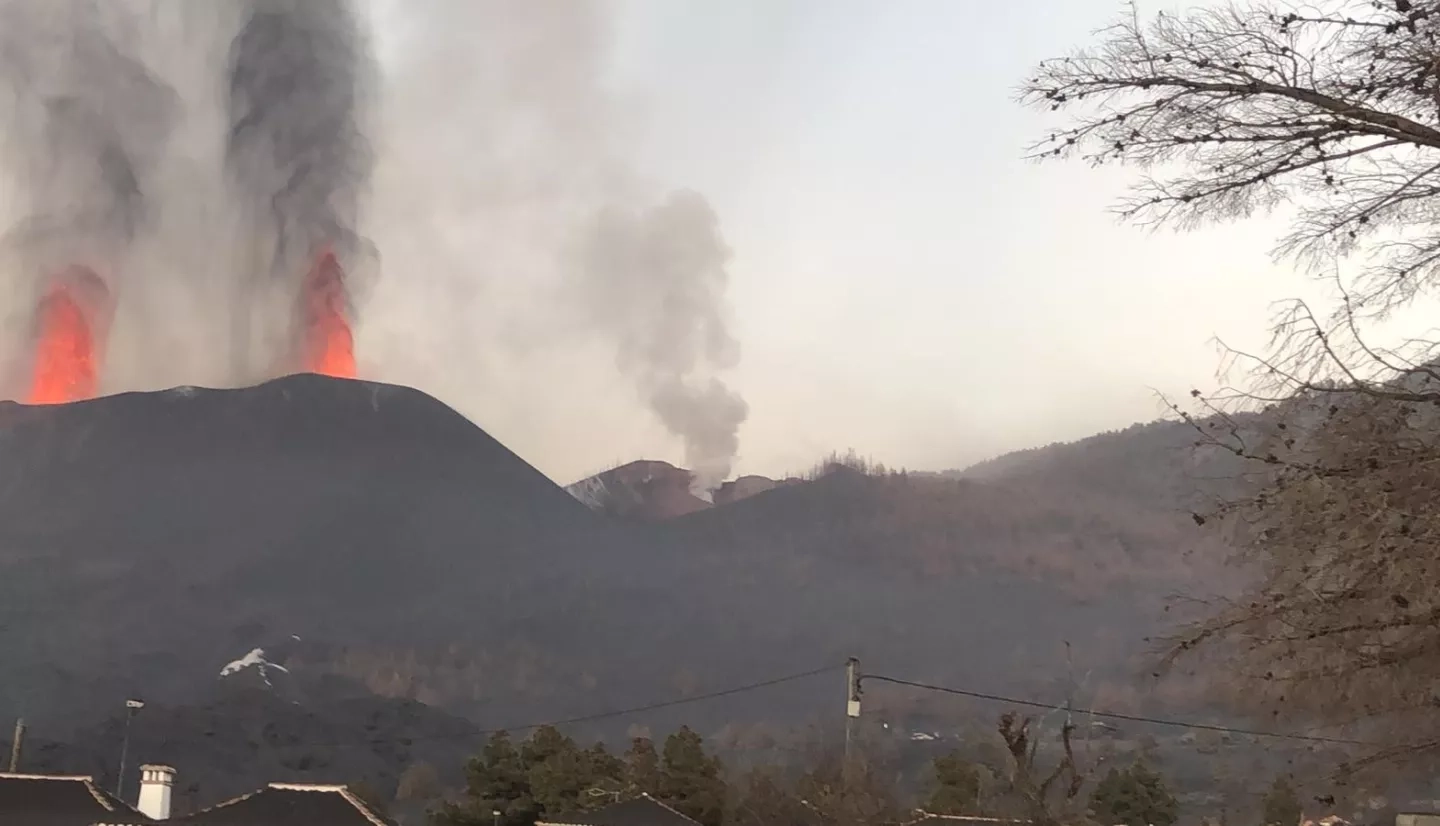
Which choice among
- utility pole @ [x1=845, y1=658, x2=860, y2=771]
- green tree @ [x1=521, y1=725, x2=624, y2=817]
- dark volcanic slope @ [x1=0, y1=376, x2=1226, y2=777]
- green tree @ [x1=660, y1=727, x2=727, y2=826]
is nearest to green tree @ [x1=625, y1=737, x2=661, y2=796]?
green tree @ [x1=660, y1=727, x2=727, y2=826]

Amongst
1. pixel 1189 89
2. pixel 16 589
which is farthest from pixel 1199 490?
pixel 16 589

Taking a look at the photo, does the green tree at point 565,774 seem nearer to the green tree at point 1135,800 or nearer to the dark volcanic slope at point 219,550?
the green tree at point 1135,800

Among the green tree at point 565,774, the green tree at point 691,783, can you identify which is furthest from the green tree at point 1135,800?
the green tree at point 565,774

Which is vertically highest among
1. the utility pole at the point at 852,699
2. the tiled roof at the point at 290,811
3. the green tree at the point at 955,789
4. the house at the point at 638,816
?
the utility pole at the point at 852,699

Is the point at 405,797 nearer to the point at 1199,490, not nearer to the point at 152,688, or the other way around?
the point at 152,688

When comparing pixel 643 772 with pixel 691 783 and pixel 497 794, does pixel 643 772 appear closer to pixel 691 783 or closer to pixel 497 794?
pixel 691 783

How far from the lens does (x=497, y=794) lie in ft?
131

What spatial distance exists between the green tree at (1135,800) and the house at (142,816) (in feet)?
82.7

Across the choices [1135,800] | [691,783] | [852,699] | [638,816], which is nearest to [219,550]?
[691,783]

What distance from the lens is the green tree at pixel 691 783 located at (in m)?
35.7

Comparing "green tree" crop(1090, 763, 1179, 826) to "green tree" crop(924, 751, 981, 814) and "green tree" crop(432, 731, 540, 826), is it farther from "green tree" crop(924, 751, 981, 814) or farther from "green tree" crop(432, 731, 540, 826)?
"green tree" crop(432, 731, 540, 826)

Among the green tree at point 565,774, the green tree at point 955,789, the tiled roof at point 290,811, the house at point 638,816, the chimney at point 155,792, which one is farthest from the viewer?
the green tree at point 565,774

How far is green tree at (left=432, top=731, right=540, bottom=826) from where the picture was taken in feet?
127

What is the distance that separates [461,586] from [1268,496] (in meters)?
179
